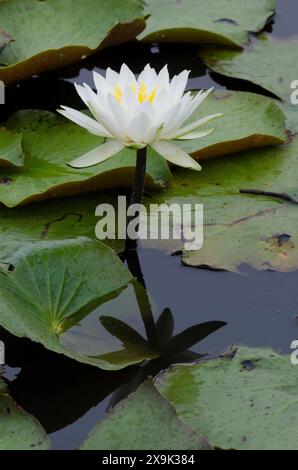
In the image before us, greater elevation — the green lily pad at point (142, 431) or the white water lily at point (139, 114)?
the white water lily at point (139, 114)

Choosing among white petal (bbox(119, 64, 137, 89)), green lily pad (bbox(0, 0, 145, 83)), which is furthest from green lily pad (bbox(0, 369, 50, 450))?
green lily pad (bbox(0, 0, 145, 83))

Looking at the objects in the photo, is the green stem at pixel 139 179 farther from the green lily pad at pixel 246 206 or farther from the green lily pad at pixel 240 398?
the green lily pad at pixel 240 398

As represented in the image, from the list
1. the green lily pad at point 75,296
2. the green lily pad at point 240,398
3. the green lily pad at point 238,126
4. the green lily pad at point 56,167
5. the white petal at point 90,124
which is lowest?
the green lily pad at point 240,398

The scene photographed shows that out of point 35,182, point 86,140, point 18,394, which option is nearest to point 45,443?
point 18,394

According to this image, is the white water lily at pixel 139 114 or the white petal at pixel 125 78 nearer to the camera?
the white water lily at pixel 139 114

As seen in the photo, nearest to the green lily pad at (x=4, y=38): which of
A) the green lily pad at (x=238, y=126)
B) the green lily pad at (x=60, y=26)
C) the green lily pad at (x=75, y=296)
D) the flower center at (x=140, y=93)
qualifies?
the green lily pad at (x=60, y=26)
